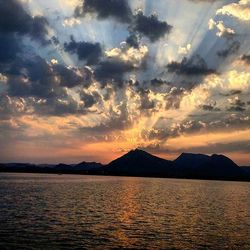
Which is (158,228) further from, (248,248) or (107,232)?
(248,248)

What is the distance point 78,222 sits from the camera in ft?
244

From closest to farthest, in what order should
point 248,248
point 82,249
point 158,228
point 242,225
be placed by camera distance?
1. point 82,249
2. point 248,248
3. point 158,228
4. point 242,225

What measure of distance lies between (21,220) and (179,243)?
32227mm

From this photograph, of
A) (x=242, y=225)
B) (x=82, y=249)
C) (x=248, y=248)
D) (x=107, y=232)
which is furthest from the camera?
(x=242, y=225)

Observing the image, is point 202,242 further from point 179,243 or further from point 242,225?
point 242,225

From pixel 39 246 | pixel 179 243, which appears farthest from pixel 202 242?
pixel 39 246

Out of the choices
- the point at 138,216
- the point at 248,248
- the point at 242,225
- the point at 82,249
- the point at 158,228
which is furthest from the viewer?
the point at 138,216

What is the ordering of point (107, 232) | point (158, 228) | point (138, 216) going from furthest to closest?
point (138, 216), point (158, 228), point (107, 232)

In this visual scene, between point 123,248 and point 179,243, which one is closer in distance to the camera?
point 123,248

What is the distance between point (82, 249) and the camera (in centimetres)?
5128

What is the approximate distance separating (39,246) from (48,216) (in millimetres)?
30102

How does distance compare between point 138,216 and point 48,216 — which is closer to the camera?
point 48,216

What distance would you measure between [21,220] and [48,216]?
8.15 meters

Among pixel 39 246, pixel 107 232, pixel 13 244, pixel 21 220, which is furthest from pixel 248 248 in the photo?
pixel 21 220
